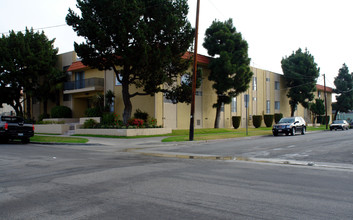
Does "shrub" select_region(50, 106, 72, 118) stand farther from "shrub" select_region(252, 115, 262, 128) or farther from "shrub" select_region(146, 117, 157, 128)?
"shrub" select_region(252, 115, 262, 128)

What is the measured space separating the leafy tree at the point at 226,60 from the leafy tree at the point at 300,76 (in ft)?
57.0

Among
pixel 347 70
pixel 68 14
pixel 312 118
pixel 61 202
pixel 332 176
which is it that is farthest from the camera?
pixel 347 70

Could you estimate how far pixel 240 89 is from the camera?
31.4 meters

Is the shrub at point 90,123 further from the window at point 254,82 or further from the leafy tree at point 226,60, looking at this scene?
the window at point 254,82

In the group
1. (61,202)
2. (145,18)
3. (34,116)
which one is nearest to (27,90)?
(34,116)

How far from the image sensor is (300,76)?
4531 cm

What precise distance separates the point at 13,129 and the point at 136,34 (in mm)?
10278

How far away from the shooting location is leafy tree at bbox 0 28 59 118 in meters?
32.1

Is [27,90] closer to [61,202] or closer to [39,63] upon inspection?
[39,63]

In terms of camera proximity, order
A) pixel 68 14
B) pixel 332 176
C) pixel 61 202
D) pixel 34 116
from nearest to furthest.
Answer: pixel 61 202
pixel 332 176
pixel 68 14
pixel 34 116

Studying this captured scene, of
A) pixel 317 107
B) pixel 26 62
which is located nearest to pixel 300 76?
pixel 317 107

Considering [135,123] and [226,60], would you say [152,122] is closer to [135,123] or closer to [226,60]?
[135,123]

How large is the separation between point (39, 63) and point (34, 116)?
9.37m

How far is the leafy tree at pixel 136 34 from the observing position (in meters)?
21.0
